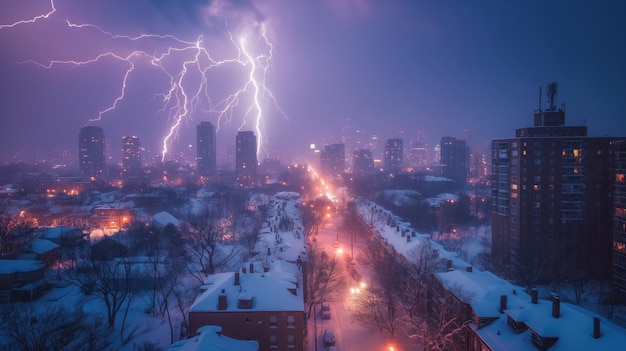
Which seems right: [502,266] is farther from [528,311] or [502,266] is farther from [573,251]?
[528,311]

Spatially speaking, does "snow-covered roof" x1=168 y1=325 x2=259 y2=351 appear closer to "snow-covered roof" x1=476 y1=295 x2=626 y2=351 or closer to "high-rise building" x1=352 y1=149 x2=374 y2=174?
"snow-covered roof" x1=476 y1=295 x2=626 y2=351

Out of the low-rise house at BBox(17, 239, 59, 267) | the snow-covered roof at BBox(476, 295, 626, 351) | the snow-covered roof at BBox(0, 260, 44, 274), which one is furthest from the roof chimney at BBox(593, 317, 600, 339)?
the low-rise house at BBox(17, 239, 59, 267)

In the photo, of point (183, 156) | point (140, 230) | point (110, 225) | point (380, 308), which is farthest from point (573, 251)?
point (183, 156)

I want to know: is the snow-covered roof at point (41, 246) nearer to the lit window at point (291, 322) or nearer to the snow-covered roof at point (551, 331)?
the lit window at point (291, 322)

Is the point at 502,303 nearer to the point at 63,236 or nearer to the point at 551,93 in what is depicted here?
the point at 551,93

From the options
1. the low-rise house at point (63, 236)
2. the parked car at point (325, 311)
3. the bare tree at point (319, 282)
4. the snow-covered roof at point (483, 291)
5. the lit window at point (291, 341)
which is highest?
the snow-covered roof at point (483, 291)

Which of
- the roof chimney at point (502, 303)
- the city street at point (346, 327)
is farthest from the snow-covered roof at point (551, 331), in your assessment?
the city street at point (346, 327)
